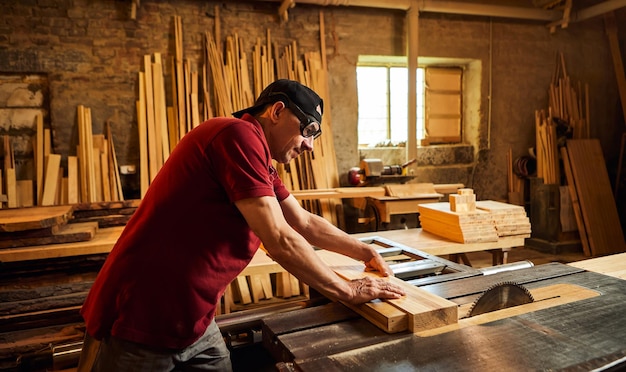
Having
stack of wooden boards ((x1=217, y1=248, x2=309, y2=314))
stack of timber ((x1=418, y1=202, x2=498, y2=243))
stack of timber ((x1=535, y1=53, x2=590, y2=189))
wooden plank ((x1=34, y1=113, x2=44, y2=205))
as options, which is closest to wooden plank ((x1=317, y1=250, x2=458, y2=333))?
stack of timber ((x1=418, y1=202, x2=498, y2=243))

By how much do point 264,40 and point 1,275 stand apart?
362 cm

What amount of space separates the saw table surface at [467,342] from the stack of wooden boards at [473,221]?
4.07ft

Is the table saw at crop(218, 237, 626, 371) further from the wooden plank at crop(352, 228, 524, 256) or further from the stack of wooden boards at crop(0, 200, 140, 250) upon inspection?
the stack of wooden boards at crop(0, 200, 140, 250)

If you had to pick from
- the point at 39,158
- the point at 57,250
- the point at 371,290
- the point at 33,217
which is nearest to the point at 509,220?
the point at 371,290

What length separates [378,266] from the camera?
75.4 inches

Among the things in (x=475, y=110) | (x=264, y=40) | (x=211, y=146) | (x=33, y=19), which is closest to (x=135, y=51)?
(x=33, y=19)

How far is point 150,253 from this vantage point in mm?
1450

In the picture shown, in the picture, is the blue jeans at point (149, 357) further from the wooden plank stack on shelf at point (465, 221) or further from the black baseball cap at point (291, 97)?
the wooden plank stack on shelf at point (465, 221)

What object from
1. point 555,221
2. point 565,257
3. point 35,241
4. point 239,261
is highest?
point 239,261

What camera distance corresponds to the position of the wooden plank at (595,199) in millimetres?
6215

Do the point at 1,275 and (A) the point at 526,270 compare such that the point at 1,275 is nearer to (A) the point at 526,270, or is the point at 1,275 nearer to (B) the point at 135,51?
(B) the point at 135,51

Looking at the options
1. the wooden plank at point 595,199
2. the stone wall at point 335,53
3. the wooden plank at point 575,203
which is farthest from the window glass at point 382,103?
the wooden plank at point 595,199

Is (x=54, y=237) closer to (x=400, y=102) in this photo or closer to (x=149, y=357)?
(x=149, y=357)

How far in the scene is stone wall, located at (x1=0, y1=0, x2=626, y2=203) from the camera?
4.73m
